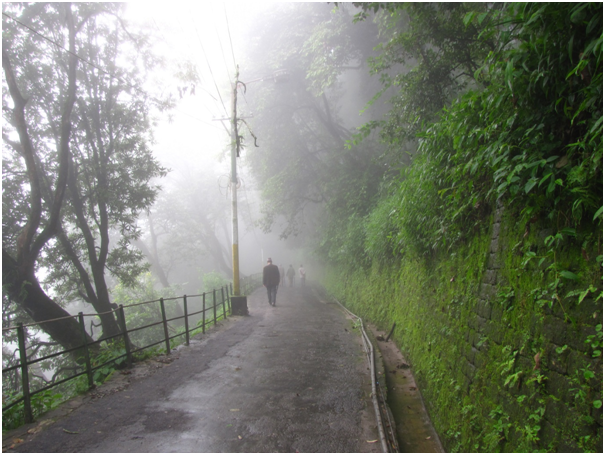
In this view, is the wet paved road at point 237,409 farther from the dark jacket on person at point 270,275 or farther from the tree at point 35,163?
the dark jacket on person at point 270,275

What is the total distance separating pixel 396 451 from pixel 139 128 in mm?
14502

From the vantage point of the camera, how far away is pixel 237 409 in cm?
416

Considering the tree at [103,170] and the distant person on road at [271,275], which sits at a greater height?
the tree at [103,170]

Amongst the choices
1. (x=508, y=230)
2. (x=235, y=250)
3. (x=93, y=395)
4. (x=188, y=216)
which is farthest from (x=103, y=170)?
(x=188, y=216)

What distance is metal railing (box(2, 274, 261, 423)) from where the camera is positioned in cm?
388

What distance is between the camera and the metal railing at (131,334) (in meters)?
3.88

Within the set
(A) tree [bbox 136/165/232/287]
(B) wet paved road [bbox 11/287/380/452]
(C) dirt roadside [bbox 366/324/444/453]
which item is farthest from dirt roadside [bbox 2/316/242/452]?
(A) tree [bbox 136/165/232/287]

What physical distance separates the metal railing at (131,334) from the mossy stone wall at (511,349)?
3.92 meters

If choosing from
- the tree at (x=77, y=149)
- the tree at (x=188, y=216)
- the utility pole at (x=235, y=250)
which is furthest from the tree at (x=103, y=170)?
the tree at (x=188, y=216)

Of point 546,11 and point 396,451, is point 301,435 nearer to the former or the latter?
point 396,451

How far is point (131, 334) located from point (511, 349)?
20105 mm

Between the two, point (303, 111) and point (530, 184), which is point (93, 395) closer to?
point (530, 184)

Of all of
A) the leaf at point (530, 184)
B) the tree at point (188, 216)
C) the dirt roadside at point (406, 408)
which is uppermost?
the tree at point (188, 216)

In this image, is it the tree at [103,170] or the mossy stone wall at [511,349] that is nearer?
the mossy stone wall at [511,349]
